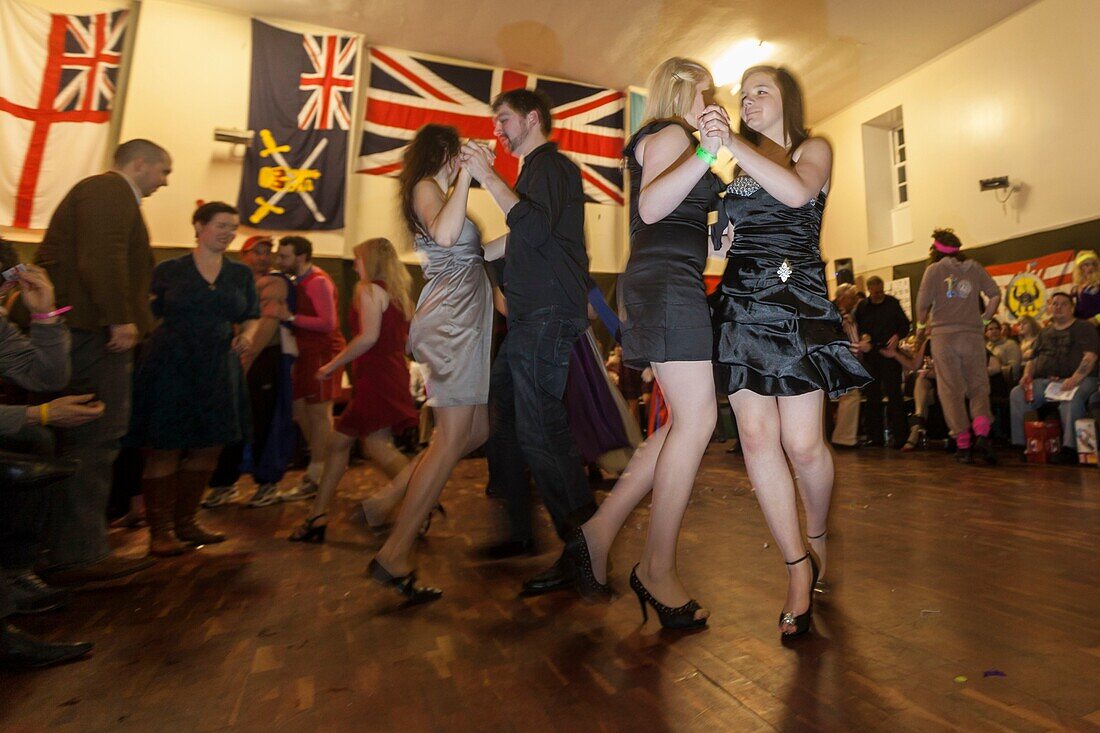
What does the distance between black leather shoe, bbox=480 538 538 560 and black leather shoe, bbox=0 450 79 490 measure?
1.41 meters

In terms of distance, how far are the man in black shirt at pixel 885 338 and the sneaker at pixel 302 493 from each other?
4.97 meters

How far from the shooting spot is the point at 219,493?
4148 millimetres

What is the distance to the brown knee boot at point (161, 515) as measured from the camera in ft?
9.03

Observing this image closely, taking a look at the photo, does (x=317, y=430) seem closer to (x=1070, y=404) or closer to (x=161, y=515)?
(x=161, y=515)

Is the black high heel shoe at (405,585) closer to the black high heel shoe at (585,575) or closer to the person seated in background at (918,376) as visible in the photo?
the black high heel shoe at (585,575)

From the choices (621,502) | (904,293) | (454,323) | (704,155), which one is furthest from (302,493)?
(904,293)

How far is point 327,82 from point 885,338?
23.4 ft

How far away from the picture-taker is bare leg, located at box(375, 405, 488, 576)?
77.9 inches

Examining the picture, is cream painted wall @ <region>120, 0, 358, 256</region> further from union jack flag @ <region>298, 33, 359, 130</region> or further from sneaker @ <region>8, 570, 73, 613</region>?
sneaker @ <region>8, 570, 73, 613</region>

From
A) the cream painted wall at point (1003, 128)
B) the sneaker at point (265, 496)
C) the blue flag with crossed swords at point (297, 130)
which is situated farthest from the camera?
the blue flag with crossed swords at point (297, 130)

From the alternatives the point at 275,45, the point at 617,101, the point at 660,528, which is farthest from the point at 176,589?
the point at 617,101

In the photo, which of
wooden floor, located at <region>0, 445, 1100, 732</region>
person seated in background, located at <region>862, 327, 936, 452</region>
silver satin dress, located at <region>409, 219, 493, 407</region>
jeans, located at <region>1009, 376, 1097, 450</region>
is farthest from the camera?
person seated in background, located at <region>862, 327, 936, 452</region>

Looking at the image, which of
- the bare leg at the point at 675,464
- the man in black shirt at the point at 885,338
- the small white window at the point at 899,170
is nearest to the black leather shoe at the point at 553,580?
the bare leg at the point at 675,464

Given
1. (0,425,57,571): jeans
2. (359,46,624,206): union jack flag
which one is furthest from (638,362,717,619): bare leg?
(359,46,624,206): union jack flag
